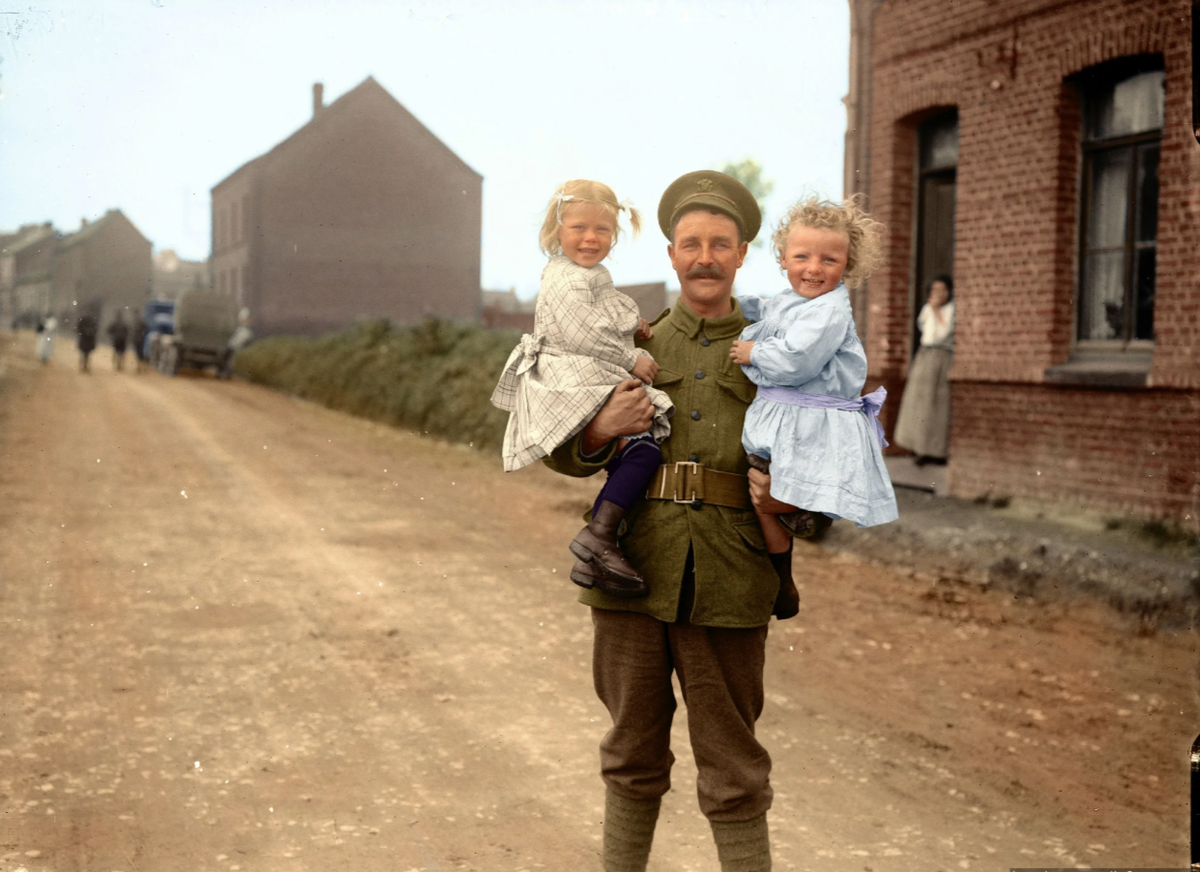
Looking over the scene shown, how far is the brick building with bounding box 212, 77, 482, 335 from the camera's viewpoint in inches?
697

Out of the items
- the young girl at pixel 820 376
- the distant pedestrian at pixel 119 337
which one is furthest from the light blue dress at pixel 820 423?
the distant pedestrian at pixel 119 337

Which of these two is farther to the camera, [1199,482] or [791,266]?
[1199,482]

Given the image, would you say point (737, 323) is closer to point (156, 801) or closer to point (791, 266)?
point (791, 266)

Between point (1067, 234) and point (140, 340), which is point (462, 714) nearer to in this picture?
Answer: point (1067, 234)

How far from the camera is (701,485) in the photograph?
8.37 feet

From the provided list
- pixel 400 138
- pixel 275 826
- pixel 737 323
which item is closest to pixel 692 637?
pixel 737 323

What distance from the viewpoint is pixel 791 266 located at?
2.31m

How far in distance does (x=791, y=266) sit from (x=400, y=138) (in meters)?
13.9

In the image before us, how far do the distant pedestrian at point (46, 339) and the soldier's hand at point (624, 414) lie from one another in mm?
22849

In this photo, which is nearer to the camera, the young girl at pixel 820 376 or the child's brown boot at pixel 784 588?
the young girl at pixel 820 376

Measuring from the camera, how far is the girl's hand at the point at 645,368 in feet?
7.98

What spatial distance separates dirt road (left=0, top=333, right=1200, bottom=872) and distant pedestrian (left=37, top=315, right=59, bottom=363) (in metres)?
15.4

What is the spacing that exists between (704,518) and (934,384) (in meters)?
7.19

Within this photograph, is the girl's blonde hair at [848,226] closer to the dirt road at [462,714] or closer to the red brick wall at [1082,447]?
the dirt road at [462,714]
